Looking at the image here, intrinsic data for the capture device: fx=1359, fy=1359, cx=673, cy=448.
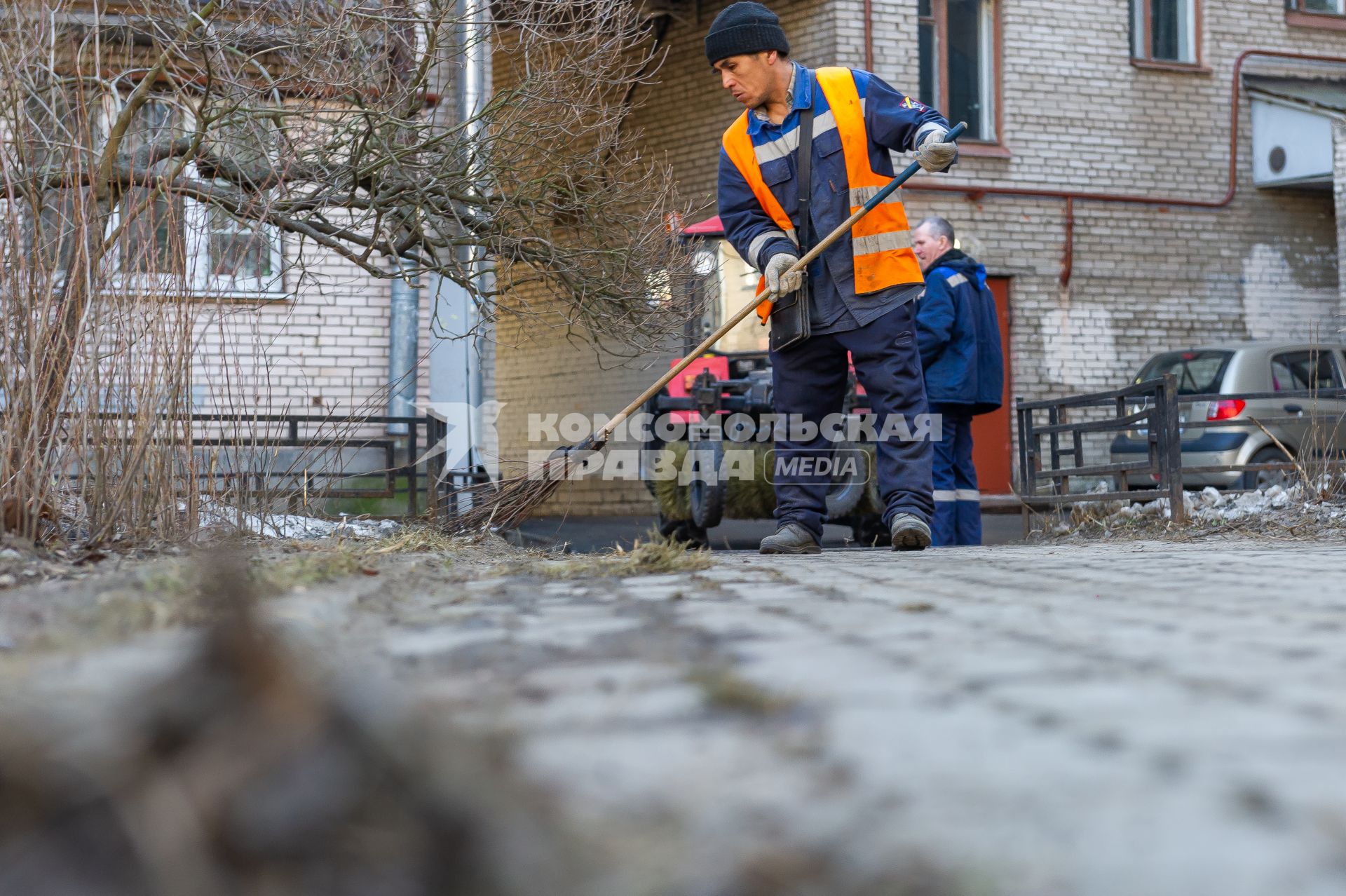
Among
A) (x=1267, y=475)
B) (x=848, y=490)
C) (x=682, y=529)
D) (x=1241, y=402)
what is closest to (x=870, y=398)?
(x=848, y=490)

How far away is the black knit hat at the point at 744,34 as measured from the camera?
16.6 ft

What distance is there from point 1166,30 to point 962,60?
238 centimetres

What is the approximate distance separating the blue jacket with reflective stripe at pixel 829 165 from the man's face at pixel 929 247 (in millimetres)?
2056

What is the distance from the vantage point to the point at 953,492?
6.99 meters

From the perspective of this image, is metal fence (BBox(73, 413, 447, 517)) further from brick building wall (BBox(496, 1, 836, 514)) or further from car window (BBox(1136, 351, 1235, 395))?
brick building wall (BBox(496, 1, 836, 514))

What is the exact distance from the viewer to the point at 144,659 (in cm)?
163

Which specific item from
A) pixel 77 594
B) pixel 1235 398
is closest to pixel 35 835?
pixel 77 594

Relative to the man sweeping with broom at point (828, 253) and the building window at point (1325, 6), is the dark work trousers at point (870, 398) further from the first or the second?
the building window at point (1325, 6)

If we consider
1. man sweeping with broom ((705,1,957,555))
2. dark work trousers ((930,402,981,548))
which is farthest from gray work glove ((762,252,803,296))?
dark work trousers ((930,402,981,548))

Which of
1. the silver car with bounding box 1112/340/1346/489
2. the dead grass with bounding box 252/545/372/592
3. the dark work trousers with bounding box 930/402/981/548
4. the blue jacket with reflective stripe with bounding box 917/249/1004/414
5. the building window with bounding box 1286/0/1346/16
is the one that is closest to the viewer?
the dead grass with bounding box 252/545/372/592

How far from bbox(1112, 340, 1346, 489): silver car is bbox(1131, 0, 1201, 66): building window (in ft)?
14.3

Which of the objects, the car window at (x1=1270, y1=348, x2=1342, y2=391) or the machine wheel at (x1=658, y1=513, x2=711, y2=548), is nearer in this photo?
the machine wheel at (x1=658, y1=513, x2=711, y2=548)

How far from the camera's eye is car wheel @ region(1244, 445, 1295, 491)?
7437 millimetres

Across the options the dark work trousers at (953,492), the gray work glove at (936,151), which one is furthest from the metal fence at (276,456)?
the dark work trousers at (953,492)
